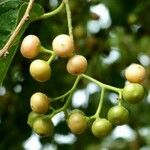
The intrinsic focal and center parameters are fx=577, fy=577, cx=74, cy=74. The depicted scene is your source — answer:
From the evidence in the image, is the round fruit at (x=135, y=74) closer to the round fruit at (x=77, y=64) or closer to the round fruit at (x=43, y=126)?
the round fruit at (x=77, y=64)

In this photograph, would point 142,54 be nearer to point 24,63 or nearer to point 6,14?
point 24,63

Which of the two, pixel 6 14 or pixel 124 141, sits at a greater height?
pixel 6 14

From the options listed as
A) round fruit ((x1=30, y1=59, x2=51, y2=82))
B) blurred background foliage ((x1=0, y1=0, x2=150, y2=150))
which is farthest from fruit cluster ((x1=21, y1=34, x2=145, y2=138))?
blurred background foliage ((x1=0, y1=0, x2=150, y2=150))

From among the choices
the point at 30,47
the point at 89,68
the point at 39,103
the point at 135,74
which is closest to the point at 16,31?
the point at 30,47

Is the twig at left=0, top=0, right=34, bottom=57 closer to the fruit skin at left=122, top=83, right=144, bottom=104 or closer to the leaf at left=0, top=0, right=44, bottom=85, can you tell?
the leaf at left=0, top=0, right=44, bottom=85

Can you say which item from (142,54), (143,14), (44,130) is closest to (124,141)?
(142,54)

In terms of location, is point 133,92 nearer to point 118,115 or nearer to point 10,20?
point 118,115
